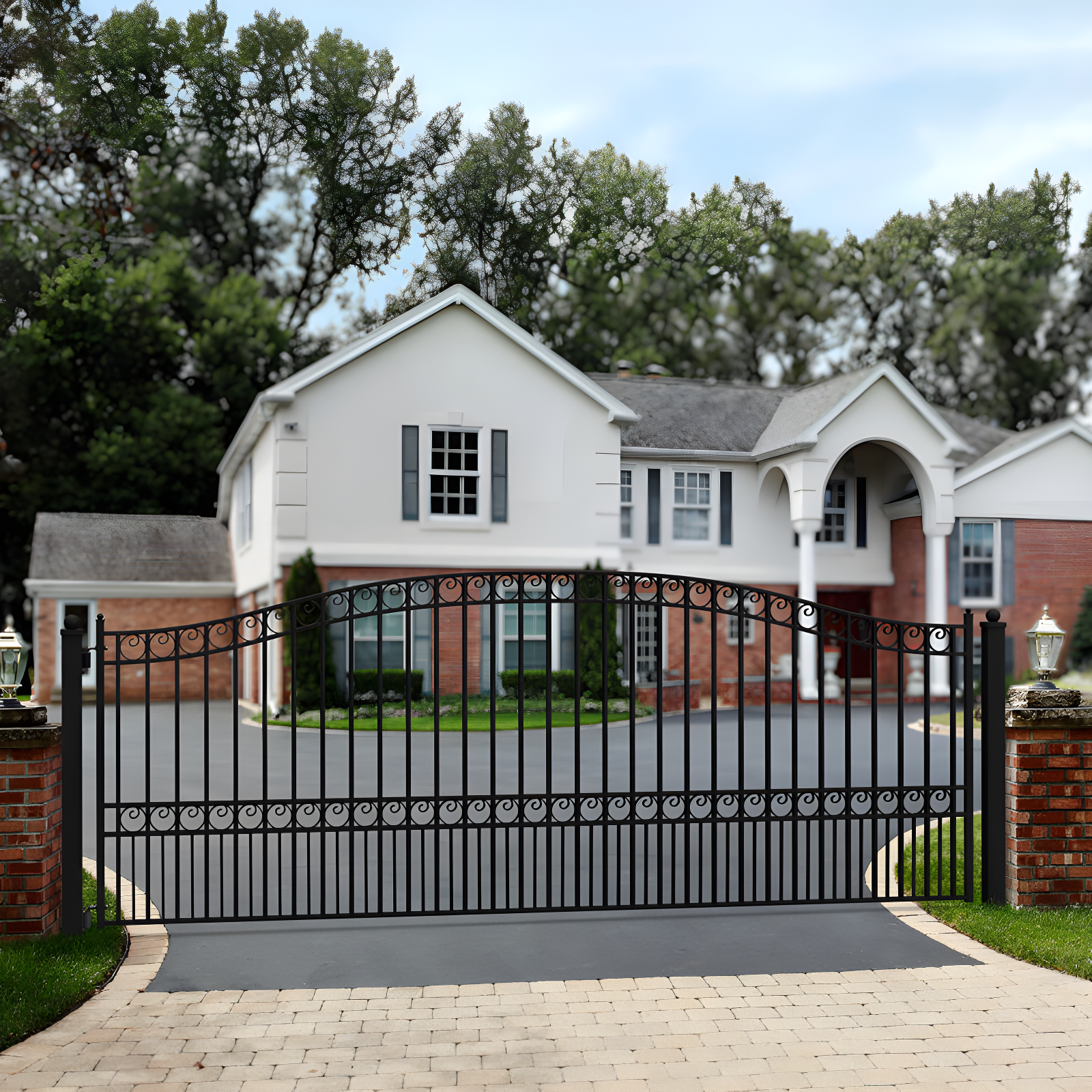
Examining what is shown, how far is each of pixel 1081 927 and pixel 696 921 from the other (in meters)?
1.89

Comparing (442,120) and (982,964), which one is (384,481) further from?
(982,964)

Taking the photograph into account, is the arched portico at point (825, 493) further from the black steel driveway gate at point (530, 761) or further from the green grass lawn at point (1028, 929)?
the green grass lawn at point (1028, 929)

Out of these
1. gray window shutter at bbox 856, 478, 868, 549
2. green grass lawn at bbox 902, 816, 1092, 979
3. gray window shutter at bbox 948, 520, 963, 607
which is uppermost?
gray window shutter at bbox 856, 478, 868, 549

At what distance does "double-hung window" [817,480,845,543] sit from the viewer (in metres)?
18.4

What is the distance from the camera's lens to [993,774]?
5.64m

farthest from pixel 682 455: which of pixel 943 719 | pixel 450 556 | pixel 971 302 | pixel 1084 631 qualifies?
pixel 971 302

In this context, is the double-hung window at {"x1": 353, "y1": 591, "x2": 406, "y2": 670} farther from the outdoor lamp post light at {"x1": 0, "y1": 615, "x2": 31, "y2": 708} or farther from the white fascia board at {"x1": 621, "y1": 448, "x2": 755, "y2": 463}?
the outdoor lamp post light at {"x1": 0, "y1": 615, "x2": 31, "y2": 708}

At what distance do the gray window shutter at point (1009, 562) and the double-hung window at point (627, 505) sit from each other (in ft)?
18.6

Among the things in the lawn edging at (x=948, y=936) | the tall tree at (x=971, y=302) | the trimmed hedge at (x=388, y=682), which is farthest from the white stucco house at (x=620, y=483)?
the lawn edging at (x=948, y=936)

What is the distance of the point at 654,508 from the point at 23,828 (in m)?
13.7

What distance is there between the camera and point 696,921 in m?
5.55

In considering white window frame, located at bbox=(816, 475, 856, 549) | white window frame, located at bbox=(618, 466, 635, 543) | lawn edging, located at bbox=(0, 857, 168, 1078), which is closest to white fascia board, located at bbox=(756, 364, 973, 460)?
white window frame, located at bbox=(816, 475, 856, 549)

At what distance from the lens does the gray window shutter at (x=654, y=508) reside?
17.4 meters

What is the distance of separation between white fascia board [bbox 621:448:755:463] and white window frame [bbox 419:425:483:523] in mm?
2563
